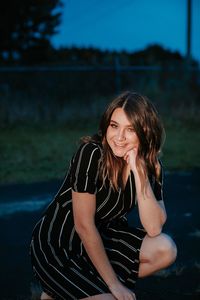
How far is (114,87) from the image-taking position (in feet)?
44.9

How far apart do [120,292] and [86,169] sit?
0.64 m

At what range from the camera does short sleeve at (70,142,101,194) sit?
2.43 m

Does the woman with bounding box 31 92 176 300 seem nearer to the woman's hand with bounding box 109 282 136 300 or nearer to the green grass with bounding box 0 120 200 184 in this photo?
the woman's hand with bounding box 109 282 136 300

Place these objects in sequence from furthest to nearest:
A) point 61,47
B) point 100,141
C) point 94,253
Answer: point 61,47 → point 100,141 → point 94,253

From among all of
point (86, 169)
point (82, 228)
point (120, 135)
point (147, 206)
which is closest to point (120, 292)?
point (82, 228)

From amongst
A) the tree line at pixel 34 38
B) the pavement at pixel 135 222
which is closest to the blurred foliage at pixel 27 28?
the tree line at pixel 34 38

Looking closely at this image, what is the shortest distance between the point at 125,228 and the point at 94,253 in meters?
0.43

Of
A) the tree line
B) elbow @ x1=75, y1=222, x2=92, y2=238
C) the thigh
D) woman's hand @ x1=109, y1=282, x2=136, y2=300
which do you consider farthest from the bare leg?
the tree line

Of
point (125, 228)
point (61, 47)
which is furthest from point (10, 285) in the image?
point (61, 47)

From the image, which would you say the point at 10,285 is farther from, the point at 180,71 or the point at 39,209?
the point at 180,71

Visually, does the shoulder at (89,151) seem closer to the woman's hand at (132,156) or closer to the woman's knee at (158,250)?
the woman's hand at (132,156)

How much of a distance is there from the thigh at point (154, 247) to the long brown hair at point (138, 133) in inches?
14.0

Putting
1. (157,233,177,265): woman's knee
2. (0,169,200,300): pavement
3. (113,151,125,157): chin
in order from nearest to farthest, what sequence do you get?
1. (113,151,125,157): chin
2. (157,233,177,265): woman's knee
3. (0,169,200,300): pavement

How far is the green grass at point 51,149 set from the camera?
6789mm
